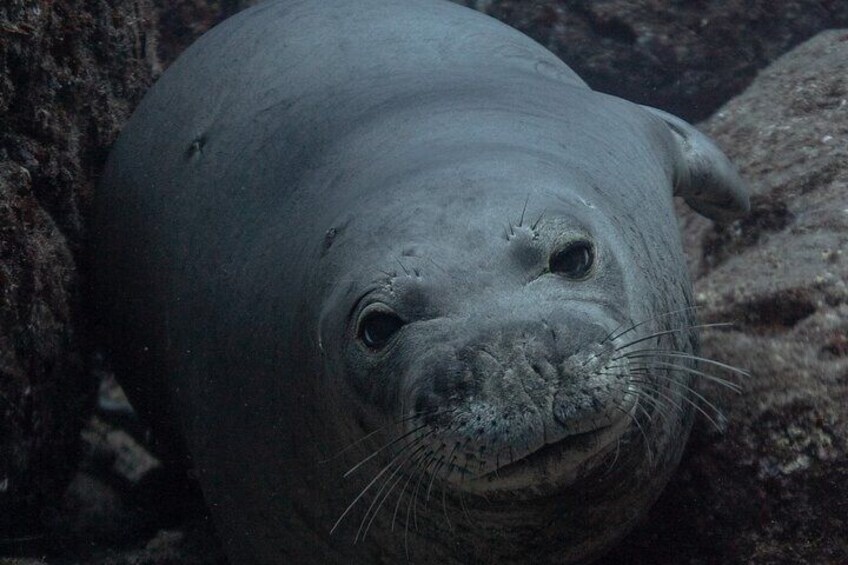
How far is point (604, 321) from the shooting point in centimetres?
217

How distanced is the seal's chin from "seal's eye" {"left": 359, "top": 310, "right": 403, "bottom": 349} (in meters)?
0.43

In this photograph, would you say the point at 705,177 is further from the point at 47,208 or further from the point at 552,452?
the point at 47,208

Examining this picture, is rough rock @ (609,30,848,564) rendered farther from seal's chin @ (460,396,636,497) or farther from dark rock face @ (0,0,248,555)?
dark rock face @ (0,0,248,555)

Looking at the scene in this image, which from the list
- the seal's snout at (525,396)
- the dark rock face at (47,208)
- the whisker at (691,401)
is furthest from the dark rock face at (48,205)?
the whisker at (691,401)

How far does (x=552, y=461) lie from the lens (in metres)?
2.02

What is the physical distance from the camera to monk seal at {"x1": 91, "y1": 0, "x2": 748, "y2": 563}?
206cm

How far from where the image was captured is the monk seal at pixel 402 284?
206cm

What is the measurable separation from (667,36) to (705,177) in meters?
2.49

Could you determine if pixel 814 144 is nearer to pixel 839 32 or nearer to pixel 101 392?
pixel 839 32

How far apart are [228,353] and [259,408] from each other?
27 cm

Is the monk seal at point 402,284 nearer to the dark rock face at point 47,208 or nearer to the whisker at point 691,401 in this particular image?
the whisker at point 691,401

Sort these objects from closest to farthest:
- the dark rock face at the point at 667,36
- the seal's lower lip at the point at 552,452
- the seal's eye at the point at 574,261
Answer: the seal's lower lip at the point at 552,452
the seal's eye at the point at 574,261
the dark rock face at the point at 667,36

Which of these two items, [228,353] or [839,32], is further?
[839,32]

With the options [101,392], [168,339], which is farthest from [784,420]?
[101,392]
